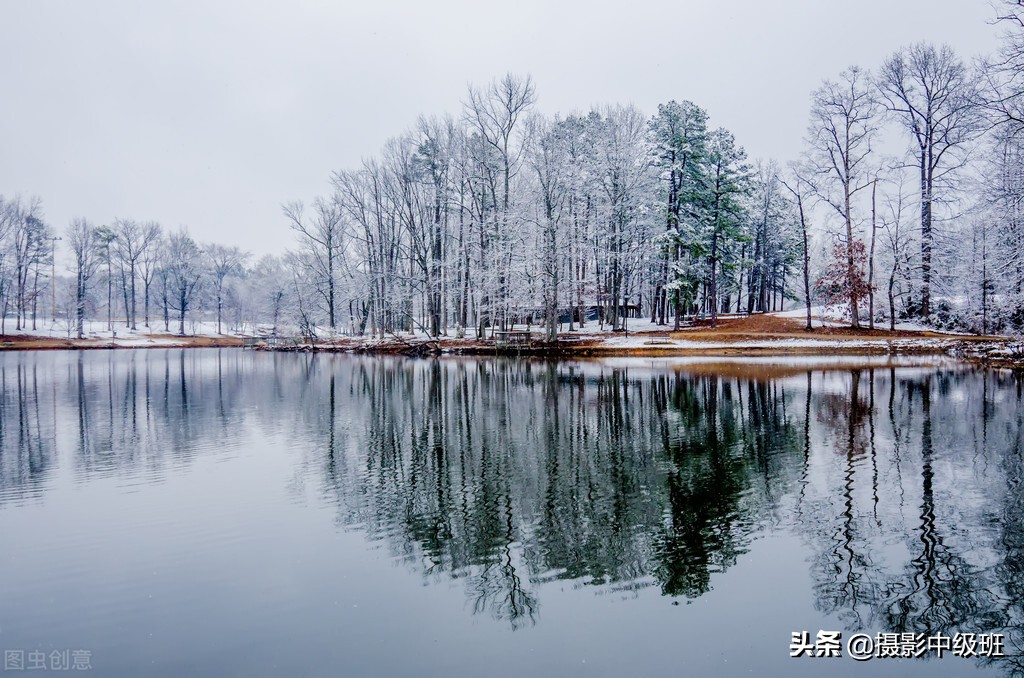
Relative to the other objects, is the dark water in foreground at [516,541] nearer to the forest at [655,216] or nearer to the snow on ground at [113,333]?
the forest at [655,216]

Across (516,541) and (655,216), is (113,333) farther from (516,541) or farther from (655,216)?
(516,541)

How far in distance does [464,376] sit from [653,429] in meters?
14.7

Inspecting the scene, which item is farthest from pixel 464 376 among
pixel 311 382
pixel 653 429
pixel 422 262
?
pixel 422 262

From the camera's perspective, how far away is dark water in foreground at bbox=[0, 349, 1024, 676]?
17.0 feet

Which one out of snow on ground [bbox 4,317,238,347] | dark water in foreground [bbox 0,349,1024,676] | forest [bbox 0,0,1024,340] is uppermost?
forest [bbox 0,0,1024,340]

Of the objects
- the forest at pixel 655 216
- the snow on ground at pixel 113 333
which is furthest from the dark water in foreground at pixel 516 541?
the snow on ground at pixel 113 333

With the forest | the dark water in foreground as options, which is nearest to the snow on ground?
the forest

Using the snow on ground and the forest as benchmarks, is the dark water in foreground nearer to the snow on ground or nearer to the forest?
the forest

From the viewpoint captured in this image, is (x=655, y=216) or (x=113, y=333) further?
(x=113, y=333)

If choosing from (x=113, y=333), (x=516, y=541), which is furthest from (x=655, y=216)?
(x=113, y=333)

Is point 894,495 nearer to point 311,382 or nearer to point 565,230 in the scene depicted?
point 311,382

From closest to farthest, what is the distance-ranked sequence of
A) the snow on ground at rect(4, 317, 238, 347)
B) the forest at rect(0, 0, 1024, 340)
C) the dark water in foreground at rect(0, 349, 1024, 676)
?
1. the dark water in foreground at rect(0, 349, 1024, 676)
2. the forest at rect(0, 0, 1024, 340)
3. the snow on ground at rect(4, 317, 238, 347)

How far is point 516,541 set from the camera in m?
7.43

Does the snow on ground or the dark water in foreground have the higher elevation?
the snow on ground
